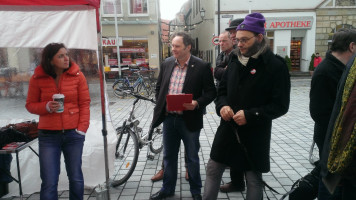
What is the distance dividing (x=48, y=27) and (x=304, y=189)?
3.31 m

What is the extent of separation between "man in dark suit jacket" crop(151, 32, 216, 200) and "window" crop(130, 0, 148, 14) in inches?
688

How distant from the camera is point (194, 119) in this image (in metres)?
3.12

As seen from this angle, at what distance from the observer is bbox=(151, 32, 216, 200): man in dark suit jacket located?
10.2ft

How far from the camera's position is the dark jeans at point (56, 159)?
8.56 feet

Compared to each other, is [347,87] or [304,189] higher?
[347,87]

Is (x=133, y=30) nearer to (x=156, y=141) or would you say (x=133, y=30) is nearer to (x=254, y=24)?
(x=156, y=141)

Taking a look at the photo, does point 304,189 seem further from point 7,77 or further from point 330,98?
point 7,77

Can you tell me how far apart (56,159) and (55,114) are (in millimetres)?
446

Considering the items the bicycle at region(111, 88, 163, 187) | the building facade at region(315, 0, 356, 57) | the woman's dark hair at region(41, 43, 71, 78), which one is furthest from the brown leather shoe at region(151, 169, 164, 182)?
Result: the building facade at region(315, 0, 356, 57)

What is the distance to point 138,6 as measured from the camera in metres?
19.5

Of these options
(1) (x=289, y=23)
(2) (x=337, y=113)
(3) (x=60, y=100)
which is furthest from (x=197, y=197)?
(1) (x=289, y=23)

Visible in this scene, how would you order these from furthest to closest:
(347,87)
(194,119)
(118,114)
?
(118,114), (194,119), (347,87)

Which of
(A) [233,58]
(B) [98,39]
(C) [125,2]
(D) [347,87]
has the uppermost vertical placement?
(C) [125,2]

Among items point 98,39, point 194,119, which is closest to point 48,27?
point 98,39
